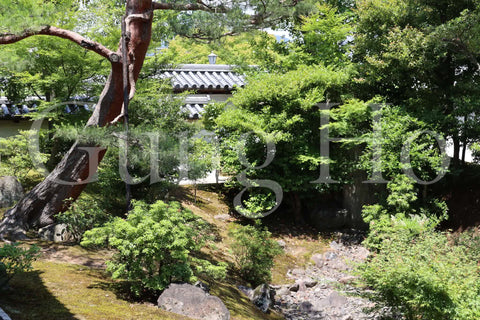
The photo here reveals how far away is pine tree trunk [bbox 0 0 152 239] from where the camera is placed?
8391 millimetres

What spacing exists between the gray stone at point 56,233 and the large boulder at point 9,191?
1.56 meters

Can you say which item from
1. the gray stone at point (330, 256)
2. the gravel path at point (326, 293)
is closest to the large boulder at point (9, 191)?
the gravel path at point (326, 293)

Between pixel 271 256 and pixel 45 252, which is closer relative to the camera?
→ pixel 45 252

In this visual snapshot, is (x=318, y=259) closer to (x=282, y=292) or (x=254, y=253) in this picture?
(x=282, y=292)

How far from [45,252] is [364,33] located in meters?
9.93

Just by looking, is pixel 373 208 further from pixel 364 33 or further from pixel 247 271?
pixel 364 33

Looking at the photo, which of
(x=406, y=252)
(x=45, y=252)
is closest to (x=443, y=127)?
(x=406, y=252)

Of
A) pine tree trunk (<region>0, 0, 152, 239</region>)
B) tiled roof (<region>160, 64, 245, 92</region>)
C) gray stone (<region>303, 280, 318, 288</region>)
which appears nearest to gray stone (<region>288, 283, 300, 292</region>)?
gray stone (<region>303, 280, 318, 288</region>)

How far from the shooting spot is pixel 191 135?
11992 millimetres

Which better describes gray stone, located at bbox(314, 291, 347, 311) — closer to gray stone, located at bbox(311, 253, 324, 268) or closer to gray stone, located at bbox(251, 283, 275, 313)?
gray stone, located at bbox(251, 283, 275, 313)

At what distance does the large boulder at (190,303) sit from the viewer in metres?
6.16

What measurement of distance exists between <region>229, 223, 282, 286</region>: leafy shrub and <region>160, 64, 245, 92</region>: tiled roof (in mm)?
7188

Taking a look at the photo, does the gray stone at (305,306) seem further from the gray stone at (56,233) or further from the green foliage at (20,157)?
the green foliage at (20,157)

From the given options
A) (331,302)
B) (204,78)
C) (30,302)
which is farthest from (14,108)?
(331,302)
